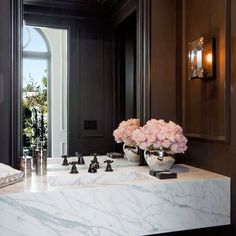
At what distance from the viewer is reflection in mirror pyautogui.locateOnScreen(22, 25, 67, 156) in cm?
202

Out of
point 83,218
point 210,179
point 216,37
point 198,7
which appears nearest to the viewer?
point 83,218

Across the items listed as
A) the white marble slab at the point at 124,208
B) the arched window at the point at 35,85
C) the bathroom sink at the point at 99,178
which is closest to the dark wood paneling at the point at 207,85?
the white marble slab at the point at 124,208

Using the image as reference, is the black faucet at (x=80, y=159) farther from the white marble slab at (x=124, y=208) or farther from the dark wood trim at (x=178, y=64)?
the dark wood trim at (x=178, y=64)

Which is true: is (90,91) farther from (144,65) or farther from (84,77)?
(144,65)

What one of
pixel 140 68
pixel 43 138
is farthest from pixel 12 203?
pixel 140 68

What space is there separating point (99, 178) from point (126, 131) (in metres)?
0.43

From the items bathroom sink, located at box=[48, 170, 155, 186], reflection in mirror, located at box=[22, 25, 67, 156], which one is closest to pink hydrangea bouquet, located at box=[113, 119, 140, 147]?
bathroom sink, located at box=[48, 170, 155, 186]

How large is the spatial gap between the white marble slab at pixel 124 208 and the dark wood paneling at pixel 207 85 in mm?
339

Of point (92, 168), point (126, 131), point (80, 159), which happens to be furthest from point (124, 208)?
point (126, 131)

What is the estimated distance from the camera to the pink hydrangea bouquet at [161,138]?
1946 millimetres

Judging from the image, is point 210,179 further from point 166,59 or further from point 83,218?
point 166,59

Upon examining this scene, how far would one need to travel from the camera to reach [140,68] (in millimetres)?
2264

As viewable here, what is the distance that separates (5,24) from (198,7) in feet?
4.20

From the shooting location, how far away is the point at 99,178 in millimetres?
1986
